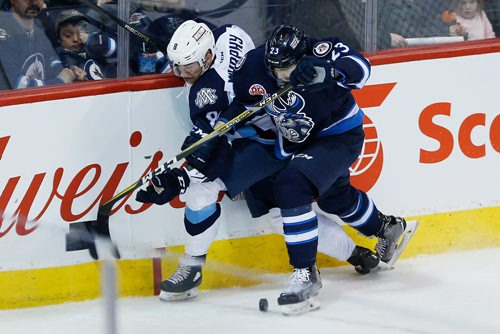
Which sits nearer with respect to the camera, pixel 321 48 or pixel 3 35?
pixel 321 48

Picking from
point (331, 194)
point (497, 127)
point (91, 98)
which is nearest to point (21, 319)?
point (91, 98)

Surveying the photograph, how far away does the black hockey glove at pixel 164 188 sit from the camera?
164 inches

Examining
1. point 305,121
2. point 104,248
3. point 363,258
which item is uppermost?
point 305,121

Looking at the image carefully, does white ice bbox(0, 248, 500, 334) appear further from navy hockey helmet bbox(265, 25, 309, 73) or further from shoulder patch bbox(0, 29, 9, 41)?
shoulder patch bbox(0, 29, 9, 41)

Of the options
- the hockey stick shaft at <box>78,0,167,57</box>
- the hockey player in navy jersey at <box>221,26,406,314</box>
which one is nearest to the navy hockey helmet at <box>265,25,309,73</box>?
the hockey player in navy jersey at <box>221,26,406,314</box>

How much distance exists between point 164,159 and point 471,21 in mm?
1491

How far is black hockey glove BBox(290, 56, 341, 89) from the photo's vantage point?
3.90 meters

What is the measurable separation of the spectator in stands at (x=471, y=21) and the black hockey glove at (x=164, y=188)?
55.3 inches

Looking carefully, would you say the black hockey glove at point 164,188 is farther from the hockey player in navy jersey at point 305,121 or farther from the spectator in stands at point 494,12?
the spectator in stands at point 494,12

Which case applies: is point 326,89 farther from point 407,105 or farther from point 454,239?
point 454,239

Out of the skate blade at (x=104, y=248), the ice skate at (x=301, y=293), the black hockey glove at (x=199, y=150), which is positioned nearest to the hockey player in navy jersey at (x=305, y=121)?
the ice skate at (x=301, y=293)

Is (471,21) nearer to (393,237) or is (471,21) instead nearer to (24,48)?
(393,237)

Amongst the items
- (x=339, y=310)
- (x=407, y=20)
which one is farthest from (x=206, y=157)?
(x=407, y=20)

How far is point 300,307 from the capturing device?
4.10 m
